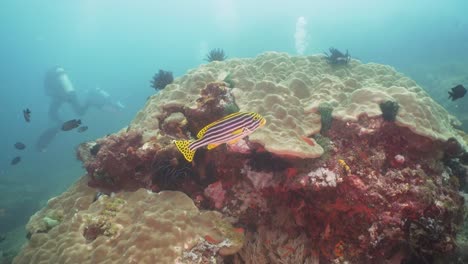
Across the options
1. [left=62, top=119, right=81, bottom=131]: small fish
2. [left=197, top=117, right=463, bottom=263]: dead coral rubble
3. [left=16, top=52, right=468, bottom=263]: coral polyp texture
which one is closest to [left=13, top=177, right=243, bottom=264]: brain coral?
[left=16, top=52, right=468, bottom=263]: coral polyp texture

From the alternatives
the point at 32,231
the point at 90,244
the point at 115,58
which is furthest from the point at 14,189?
the point at 115,58

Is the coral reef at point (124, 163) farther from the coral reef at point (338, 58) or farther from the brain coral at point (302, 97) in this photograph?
the coral reef at point (338, 58)

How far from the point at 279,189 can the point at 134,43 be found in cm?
15830

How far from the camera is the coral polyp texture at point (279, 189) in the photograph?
4406 millimetres

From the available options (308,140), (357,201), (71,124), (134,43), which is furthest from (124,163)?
(134,43)

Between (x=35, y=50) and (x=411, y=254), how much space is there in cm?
18224

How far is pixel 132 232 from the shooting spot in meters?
4.59

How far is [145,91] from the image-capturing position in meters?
63.5

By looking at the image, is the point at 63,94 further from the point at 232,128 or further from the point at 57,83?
the point at 232,128

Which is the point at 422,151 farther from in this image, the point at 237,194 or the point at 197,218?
the point at 197,218

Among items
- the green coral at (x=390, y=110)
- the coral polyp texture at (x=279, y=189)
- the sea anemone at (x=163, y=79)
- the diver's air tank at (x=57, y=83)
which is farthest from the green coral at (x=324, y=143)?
the diver's air tank at (x=57, y=83)

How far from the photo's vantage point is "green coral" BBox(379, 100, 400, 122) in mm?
5258

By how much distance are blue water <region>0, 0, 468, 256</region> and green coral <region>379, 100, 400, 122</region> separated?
27.0 metres

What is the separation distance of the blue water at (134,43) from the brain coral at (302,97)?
920 inches
